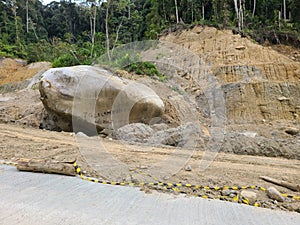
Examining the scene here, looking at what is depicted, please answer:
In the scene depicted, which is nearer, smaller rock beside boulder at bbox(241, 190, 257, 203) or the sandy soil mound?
smaller rock beside boulder at bbox(241, 190, 257, 203)

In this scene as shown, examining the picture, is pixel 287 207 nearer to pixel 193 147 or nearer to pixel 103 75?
pixel 193 147

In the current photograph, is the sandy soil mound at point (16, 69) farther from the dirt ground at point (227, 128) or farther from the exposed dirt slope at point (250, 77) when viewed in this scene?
the exposed dirt slope at point (250, 77)

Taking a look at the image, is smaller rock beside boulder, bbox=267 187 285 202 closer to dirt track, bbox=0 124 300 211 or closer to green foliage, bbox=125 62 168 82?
dirt track, bbox=0 124 300 211

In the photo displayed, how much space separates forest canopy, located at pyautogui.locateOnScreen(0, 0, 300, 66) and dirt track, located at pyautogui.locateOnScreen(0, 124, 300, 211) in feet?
26.2

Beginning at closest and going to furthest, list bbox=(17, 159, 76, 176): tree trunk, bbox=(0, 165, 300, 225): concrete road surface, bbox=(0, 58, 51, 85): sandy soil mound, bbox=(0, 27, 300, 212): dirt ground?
bbox=(0, 165, 300, 225): concrete road surface
bbox=(17, 159, 76, 176): tree trunk
bbox=(0, 27, 300, 212): dirt ground
bbox=(0, 58, 51, 85): sandy soil mound

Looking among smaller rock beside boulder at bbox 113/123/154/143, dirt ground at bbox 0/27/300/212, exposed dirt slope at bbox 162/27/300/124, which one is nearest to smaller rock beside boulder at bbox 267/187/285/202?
dirt ground at bbox 0/27/300/212

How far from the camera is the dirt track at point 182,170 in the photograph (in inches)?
117

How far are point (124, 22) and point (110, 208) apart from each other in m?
26.0

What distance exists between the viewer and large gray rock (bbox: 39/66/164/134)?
5.96 meters

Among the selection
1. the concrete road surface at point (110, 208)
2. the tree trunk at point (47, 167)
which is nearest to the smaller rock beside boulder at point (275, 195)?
the concrete road surface at point (110, 208)

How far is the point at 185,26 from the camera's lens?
1703 centimetres

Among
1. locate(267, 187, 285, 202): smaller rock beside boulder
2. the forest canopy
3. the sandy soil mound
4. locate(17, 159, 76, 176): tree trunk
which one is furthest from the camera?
the forest canopy

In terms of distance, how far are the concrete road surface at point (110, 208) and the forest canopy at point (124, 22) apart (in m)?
10.5

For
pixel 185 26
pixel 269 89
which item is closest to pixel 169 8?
pixel 185 26
